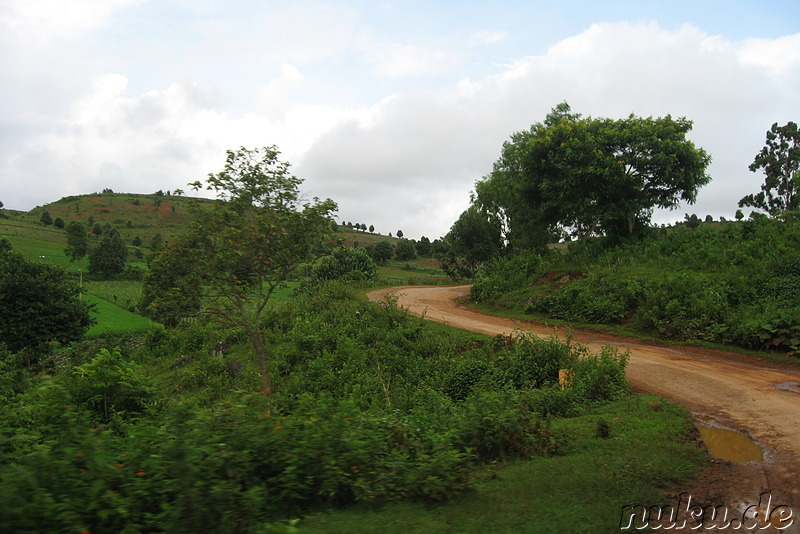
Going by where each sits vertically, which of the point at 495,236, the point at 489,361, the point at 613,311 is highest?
the point at 495,236

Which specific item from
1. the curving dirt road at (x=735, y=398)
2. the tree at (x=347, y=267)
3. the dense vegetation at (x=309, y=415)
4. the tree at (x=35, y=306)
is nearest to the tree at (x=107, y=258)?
the tree at (x=35, y=306)

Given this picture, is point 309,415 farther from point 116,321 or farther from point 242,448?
point 116,321

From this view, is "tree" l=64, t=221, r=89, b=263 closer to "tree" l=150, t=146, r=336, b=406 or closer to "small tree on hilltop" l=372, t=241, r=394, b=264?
"small tree on hilltop" l=372, t=241, r=394, b=264

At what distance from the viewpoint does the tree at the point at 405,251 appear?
94.2 metres

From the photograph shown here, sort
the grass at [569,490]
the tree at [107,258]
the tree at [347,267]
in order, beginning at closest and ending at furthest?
the grass at [569,490] → the tree at [347,267] → the tree at [107,258]

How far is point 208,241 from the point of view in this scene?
9.21m

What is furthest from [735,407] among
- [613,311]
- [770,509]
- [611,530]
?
[613,311]

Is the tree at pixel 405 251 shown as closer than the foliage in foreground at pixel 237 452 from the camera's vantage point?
No

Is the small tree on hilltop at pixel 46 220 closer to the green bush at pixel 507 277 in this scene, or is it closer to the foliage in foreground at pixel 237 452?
the green bush at pixel 507 277

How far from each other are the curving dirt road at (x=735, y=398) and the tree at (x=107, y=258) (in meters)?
66.7

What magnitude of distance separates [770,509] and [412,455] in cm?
363

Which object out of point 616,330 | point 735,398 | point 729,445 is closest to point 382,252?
point 616,330

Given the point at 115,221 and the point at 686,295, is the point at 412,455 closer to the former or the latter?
the point at 686,295

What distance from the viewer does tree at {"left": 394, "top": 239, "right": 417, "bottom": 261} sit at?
94175 mm
